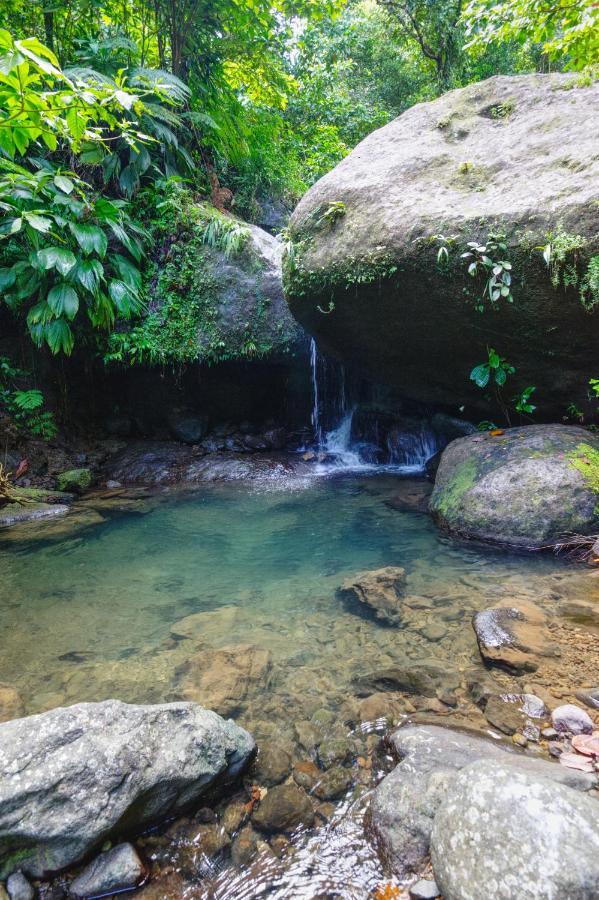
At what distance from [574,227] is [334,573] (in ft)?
12.3

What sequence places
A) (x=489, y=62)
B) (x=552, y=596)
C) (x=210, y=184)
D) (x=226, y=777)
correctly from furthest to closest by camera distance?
1. (x=489, y=62)
2. (x=210, y=184)
3. (x=552, y=596)
4. (x=226, y=777)

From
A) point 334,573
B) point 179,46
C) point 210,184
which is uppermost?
point 179,46

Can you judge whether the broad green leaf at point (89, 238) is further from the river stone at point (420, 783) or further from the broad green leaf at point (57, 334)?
the river stone at point (420, 783)

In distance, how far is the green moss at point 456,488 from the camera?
461 cm

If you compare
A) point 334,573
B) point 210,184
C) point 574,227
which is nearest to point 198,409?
point 210,184

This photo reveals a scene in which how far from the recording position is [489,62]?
38.8 feet

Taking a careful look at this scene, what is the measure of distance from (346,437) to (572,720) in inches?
263

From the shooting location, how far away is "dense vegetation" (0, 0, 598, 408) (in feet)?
15.1

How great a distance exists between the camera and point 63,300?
20.6 feet

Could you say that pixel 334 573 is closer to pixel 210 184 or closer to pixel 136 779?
pixel 136 779

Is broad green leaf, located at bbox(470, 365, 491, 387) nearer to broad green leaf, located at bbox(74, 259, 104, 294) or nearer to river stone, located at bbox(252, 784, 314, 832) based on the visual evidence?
river stone, located at bbox(252, 784, 314, 832)

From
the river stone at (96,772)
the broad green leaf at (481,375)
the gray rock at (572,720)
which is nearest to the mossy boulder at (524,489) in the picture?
the broad green leaf at (481,375)

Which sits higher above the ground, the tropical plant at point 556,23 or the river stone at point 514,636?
the tropical plant at point 556,23

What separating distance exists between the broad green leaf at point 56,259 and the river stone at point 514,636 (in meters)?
6.16
